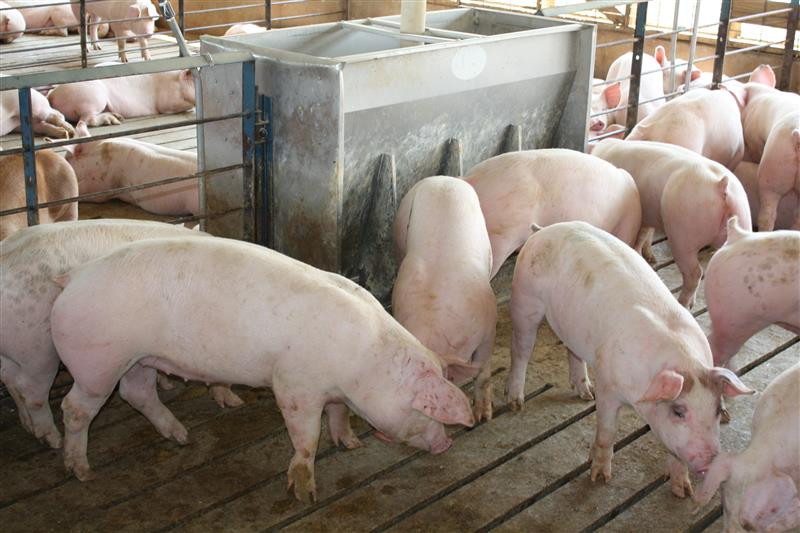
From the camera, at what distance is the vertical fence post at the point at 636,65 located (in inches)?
261

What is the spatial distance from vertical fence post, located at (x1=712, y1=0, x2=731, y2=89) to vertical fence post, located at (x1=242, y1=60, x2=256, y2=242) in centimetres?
423

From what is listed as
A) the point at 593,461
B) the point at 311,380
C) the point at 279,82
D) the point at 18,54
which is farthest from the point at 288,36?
the point at 18,54

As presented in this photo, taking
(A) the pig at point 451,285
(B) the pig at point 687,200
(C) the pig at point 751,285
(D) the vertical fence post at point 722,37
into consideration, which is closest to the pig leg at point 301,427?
(A) the pig at point 451,285

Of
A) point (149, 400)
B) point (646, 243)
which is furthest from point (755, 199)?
point (149, 400)

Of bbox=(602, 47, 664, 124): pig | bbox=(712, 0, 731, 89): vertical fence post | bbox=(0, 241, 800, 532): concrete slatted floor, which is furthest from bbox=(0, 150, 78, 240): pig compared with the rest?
bbox=(712, 0, 731, 89): vertical fence post

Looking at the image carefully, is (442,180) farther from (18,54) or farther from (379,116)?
(18,54)

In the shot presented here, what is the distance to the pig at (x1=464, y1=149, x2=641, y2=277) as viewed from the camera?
16.0 feet

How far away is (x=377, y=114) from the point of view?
15.5 ft

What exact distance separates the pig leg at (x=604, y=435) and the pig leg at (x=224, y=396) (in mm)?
1475

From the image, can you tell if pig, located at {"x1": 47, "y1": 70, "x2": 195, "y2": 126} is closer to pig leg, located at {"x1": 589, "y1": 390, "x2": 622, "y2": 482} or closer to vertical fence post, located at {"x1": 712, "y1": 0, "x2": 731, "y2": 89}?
vertical fence post, located at {"x1": 712, "y1": 0, "x2": 731, "y2": 89}

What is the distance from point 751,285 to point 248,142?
2202 mm

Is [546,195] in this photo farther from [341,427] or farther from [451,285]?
[341,427]

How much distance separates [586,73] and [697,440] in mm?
2798

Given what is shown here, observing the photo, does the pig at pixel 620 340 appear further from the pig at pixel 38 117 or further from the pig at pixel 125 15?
the pig at pixel 125 15
